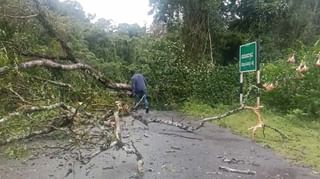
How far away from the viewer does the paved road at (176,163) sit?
6.05m

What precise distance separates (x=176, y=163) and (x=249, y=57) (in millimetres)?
5547

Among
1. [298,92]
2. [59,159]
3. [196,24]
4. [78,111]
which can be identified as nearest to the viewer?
→ [59,159]

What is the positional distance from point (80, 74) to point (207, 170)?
4631 mm

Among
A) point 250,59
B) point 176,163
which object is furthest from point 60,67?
point 250,59

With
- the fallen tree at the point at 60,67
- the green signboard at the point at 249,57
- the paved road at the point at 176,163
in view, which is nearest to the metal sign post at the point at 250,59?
the green signboard at the point at 249,57

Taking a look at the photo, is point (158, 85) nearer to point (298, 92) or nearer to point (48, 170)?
point (298, 92)

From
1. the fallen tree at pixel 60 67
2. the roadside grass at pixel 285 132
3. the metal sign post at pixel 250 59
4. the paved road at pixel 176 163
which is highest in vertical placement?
the metal sign post at pixel 250 59

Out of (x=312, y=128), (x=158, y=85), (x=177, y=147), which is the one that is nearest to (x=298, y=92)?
(x=312, y=128)

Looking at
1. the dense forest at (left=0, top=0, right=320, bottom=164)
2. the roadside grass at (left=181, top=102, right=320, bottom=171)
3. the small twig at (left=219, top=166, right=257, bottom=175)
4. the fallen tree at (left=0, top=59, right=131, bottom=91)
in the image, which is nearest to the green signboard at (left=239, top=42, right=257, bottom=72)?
the dense forest at (left=0, top=0, right=320, bottom=164)

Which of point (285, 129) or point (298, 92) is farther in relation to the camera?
point (298, 92)

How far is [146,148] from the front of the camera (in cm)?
792

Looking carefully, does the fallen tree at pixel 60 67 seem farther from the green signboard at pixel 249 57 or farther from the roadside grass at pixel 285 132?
the green signboard at pixel 249 57

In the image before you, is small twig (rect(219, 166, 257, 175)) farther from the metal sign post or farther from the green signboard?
the green signboard

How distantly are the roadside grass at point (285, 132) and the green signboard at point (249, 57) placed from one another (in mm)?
1202
